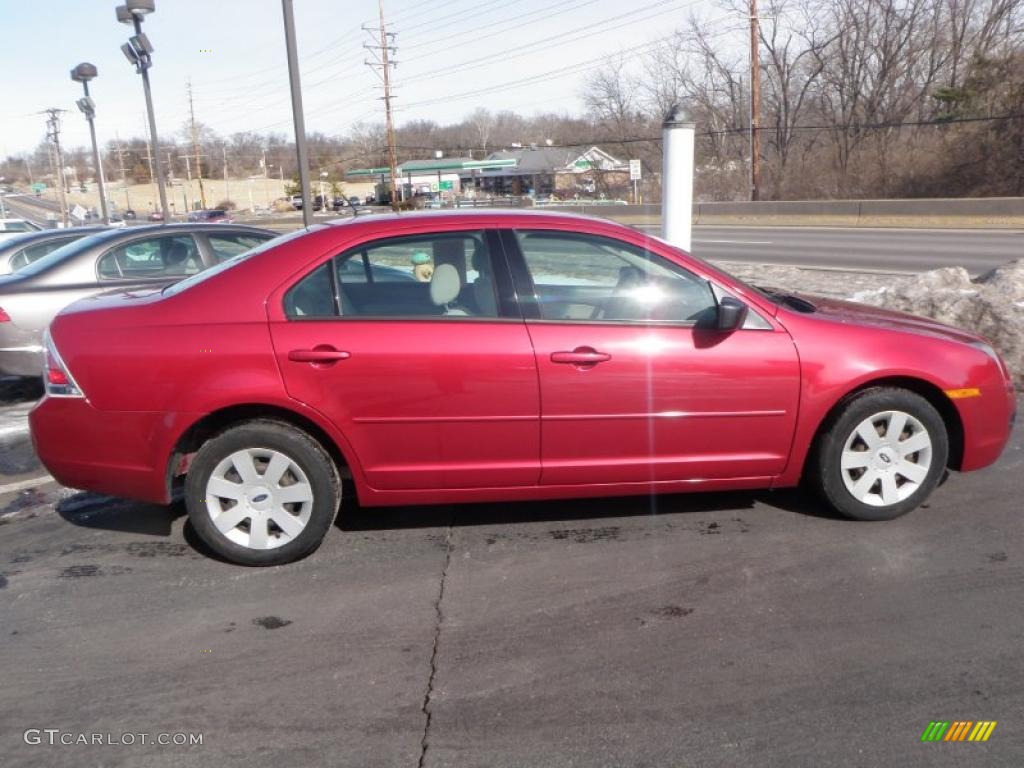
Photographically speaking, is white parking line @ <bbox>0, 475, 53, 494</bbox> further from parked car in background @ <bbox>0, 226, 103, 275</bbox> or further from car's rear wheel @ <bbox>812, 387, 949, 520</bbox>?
parked car in background @ <bbox>0, 226, 103, 275</bbox>

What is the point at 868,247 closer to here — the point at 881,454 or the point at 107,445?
the point at 881,454

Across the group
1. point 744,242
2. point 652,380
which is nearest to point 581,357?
point 652,380

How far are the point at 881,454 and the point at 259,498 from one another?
10.1 ft

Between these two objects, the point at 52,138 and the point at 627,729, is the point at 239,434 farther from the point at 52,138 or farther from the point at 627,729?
Answer: the point at 52,138

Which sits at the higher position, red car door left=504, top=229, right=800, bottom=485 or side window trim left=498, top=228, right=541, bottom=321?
Result: side window trim left=498, top=228, right=541, bottom=321

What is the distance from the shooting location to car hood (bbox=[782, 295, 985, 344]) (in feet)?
14.7

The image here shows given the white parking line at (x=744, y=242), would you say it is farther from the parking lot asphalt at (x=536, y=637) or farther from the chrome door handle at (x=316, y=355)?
the chrome door handle at (x=316, y=355)

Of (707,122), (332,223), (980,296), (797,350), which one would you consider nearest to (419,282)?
(332,223)

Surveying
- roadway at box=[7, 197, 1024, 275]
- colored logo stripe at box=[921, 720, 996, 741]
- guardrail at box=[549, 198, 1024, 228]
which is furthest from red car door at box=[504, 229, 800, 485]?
guardrail at box=[549, 198, 1024, 228]

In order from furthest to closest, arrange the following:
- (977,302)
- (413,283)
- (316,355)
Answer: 1. (977,302)
2. (413,283)
3. (316,355)

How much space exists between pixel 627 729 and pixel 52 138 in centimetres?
5951

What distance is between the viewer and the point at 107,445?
4133mm

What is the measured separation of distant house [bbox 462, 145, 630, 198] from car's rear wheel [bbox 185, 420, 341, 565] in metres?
54.6

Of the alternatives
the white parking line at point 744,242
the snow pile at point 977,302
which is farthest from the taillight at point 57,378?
the white parking line at point 744,242
